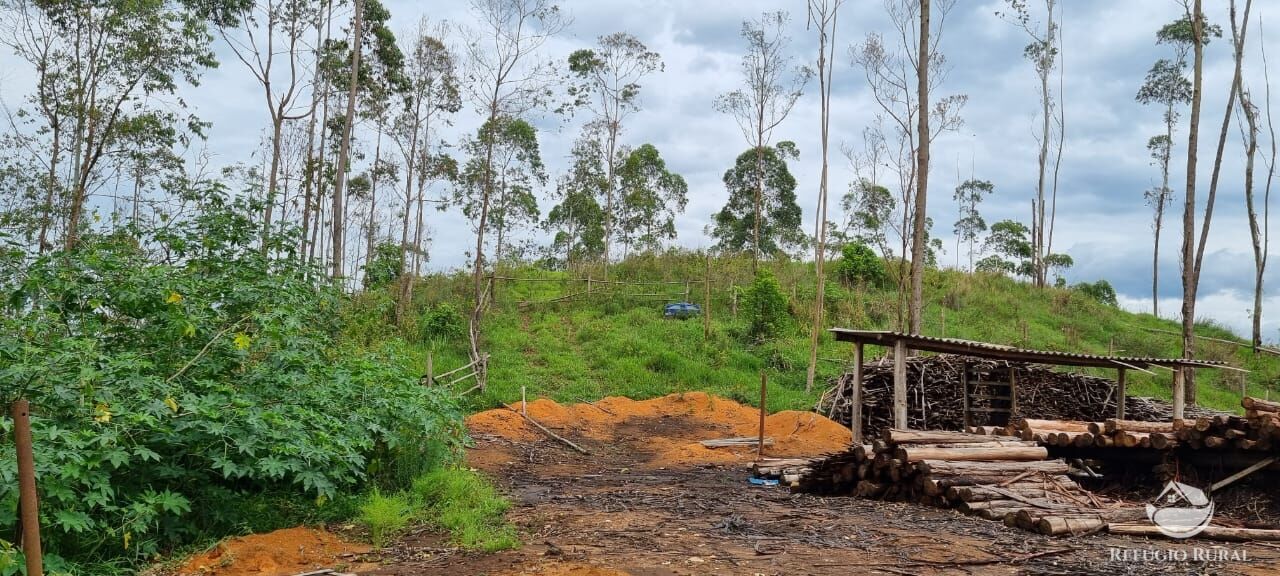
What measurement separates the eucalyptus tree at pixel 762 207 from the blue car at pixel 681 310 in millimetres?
6768

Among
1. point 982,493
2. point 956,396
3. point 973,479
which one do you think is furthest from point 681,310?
point 982,493

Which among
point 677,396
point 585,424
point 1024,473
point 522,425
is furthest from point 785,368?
point 1024,473

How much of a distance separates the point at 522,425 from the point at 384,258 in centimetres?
553

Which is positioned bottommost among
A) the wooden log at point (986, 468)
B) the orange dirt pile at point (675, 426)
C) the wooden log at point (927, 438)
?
the orange dirt pile at point (675, 426)

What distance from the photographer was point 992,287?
2702cm

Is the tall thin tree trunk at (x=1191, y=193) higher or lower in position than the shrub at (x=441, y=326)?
higher

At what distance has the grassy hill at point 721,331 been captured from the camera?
57.3ft

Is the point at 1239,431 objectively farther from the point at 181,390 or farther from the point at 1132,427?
the point at 181,390

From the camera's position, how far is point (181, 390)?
5324 mm

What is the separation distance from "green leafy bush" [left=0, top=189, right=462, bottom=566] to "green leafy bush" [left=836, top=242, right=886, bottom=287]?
1987 cm

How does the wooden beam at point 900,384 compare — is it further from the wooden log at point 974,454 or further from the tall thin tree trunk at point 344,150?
the tall thin tree trunk at point 344,150

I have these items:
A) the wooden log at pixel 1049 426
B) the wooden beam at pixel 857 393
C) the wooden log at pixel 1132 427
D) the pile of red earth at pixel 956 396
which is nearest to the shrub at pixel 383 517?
the wooden beam at pixel 857 393

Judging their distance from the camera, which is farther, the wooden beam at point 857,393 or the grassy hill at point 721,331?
the grassy hill at point 721,331

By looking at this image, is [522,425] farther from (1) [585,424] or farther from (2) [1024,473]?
(2) [1024,473]
